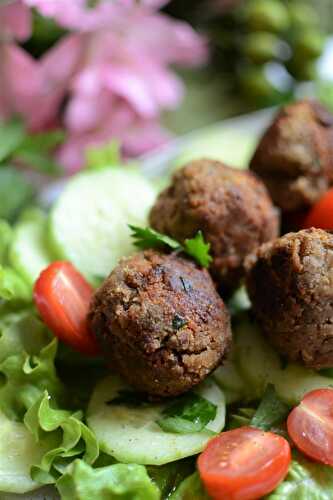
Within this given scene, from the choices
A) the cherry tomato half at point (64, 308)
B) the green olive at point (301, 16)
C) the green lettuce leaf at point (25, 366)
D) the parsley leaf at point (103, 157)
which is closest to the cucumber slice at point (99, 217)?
the parsley leaf at point (103, 157)

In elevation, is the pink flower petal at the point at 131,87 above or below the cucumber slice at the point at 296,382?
above

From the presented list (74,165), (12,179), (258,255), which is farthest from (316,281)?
(74,165)

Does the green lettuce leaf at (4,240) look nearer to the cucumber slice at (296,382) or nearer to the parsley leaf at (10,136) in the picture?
the parsley leaf at (10,136)

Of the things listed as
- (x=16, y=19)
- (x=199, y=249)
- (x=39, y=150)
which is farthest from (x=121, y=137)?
(x=199, y=249)

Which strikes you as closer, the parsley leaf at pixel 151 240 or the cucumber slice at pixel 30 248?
the parsley leaf at pixel 151 240

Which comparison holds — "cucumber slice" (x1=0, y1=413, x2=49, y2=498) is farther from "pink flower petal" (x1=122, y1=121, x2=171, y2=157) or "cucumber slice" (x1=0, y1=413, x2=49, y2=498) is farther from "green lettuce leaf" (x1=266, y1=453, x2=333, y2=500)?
"pink flower petal" (x1=122, y1=121, x2=171, y2=157)

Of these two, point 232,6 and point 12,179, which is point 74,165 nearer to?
point 12,179
